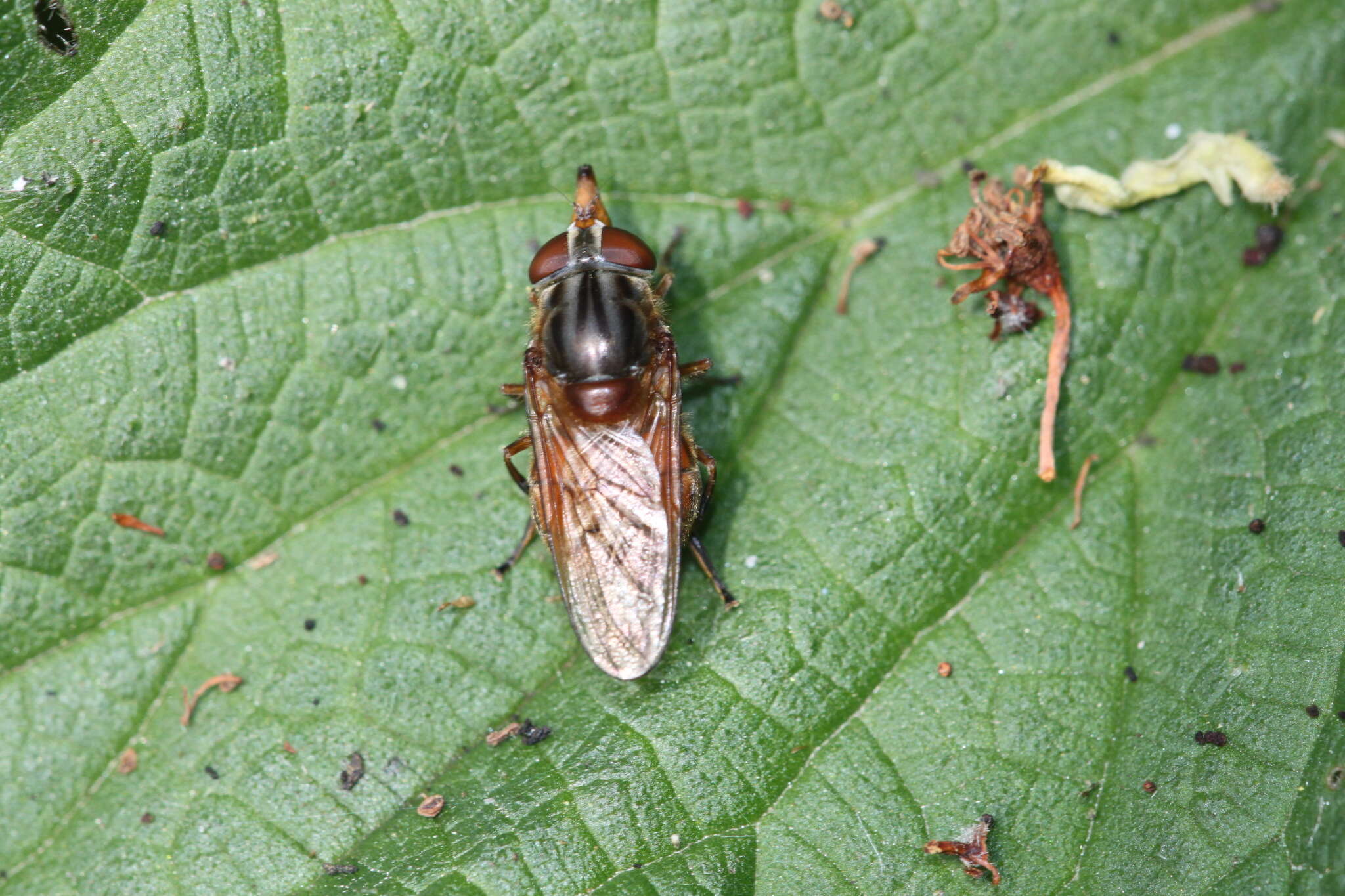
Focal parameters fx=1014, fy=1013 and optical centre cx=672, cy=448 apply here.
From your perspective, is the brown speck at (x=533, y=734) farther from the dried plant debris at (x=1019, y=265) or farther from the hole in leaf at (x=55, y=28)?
the hole in leaf at (x=55, y=28)

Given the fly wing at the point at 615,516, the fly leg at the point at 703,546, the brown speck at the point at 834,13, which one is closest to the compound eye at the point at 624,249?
the fly wing at the point at 615,516

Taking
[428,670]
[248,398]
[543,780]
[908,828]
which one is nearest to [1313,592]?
[908,828]

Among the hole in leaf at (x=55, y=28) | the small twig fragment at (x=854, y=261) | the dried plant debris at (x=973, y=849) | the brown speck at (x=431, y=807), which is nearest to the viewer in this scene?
the dried plant debris at (x=973, y=849)

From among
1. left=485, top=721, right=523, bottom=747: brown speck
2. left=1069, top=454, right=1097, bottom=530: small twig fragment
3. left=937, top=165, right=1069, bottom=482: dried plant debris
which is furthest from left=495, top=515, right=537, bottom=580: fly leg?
left=1069, top=454, right=1097, bottom=530: small twig fragment

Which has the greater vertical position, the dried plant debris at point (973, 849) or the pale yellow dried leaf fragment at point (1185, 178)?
the pale yellow dried leaf fragment at point (1185, 178)

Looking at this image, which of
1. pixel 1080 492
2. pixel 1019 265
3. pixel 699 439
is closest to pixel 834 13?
pixel 1019 265

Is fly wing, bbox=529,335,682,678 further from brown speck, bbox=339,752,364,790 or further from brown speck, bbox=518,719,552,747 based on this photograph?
brown speck, bbox=339,752,364,790
